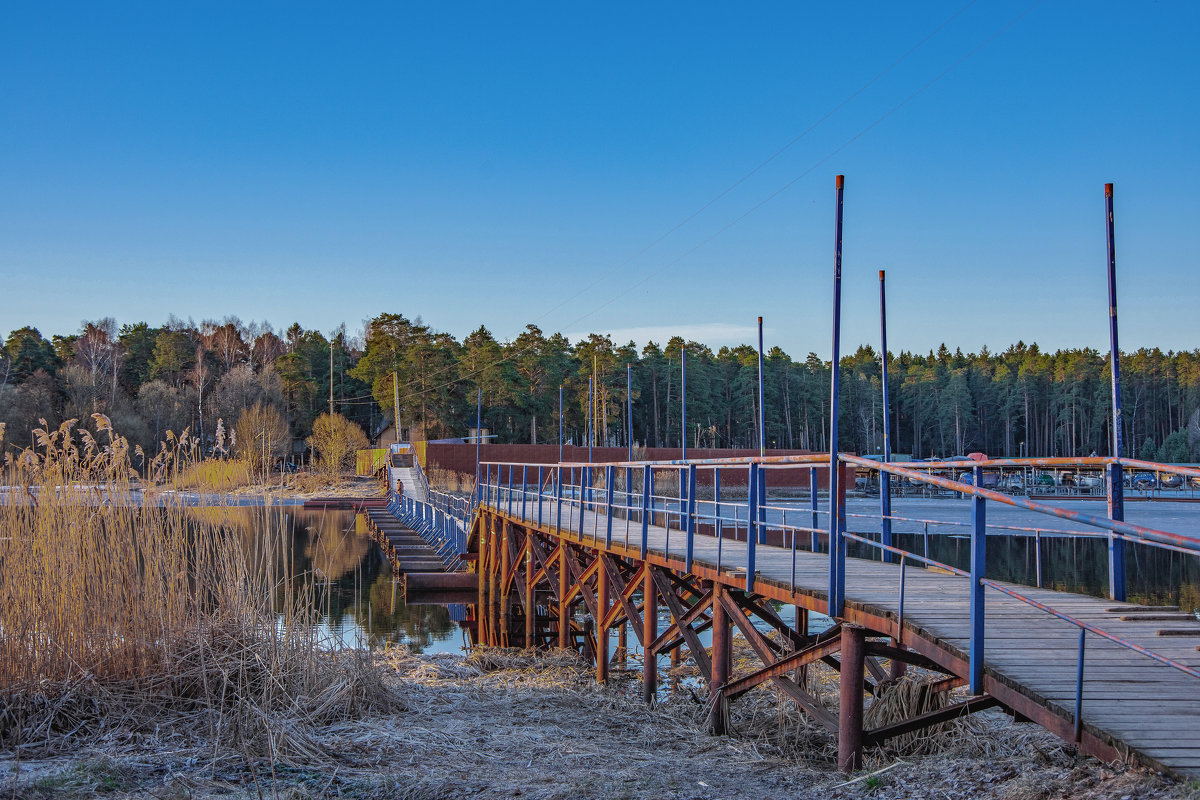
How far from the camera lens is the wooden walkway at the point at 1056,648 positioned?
3908mm

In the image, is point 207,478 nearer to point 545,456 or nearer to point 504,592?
point 504,592

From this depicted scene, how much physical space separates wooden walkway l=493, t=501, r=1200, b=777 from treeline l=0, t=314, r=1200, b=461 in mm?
44148

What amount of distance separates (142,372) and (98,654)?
2937 inches

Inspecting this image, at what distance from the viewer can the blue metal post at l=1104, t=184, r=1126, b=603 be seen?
5938 millimetres

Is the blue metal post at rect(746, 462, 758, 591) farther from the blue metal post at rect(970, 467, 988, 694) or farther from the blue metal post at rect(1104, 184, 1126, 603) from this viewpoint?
the blue metal post at rect(970, 467, 988, 694)

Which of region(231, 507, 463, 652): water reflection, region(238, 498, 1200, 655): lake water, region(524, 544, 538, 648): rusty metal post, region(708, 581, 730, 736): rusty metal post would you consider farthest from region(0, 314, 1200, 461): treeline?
region(708, 581, 730, 736): rusty metal post

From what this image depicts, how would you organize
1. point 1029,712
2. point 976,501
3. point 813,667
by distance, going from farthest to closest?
point 813,667, point 976,501, point 1029,712

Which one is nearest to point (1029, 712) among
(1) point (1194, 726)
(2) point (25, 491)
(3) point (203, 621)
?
(1) point (1194, 726)

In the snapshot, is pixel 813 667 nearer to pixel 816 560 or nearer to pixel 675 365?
pixel 816 560

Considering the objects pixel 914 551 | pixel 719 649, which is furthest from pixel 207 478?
pixel 914 551

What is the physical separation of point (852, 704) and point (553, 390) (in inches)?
2495

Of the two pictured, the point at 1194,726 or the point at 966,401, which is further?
the point at 966,401

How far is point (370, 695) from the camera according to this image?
7.21 m

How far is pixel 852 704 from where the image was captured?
5.69 m
